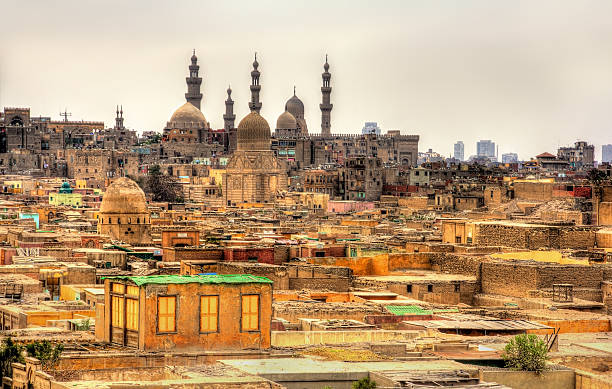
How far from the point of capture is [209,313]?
16016mm

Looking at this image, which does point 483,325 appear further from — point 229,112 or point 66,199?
point 229,112

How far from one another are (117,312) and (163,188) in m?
70.4

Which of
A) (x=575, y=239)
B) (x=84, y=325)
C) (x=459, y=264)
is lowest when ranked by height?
(x=84, y=325)

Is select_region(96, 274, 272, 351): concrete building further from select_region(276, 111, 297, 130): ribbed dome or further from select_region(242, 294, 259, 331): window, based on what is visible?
select_region(276, 111, 297, 130): ribbed dome

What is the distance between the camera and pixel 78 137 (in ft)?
386

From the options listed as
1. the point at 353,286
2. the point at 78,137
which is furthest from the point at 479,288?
the point at 78,137

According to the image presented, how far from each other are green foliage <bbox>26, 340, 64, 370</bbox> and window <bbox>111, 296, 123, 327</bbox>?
830mm

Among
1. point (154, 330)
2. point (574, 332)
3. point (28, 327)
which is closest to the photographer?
point (154, 330)

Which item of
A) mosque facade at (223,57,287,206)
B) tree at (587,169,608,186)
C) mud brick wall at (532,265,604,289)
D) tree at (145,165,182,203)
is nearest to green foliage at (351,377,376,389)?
mud brick wall at (532,265,604,289)

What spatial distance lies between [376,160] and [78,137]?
40.0 metres

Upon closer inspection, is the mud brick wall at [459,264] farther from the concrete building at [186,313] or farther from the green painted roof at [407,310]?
the concrete building at [186,313]

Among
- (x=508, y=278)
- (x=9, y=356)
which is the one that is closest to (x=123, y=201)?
(x=508, y=278)

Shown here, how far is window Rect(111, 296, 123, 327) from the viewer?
1611 cm

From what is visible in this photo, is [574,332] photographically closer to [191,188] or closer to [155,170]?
[191,188]
